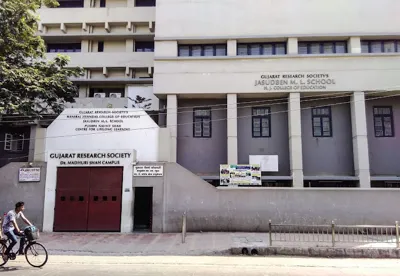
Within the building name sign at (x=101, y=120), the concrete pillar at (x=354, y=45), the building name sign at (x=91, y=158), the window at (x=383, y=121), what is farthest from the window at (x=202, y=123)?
the window at (x=383, y=121)

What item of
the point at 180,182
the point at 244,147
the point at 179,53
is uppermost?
the point at 179,53

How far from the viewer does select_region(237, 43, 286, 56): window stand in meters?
20.8

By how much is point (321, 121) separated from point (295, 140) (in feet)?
9.23

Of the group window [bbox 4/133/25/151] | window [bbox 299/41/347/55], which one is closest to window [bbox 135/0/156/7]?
window [bbox 299/41/347/55]

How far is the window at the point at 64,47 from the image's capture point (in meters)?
27.4

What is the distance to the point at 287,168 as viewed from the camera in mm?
20438

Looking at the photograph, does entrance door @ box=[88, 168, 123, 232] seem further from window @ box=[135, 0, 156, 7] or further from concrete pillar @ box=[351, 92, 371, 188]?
window @ box=[135, 0, 156, 7]

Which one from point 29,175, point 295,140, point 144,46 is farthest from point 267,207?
point 144,46

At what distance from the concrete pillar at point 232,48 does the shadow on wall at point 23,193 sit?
1210 cm

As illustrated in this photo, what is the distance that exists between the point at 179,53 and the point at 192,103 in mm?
3264

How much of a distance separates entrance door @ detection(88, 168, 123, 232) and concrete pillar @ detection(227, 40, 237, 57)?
9973 millimetres

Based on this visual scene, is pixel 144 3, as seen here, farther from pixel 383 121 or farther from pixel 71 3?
Answer: pixel 383 121

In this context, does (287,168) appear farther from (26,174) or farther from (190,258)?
(26,174)

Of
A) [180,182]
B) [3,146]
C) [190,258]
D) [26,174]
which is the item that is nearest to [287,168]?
[180,182]
